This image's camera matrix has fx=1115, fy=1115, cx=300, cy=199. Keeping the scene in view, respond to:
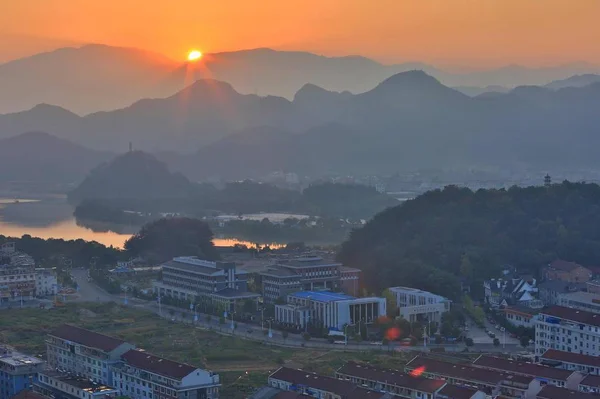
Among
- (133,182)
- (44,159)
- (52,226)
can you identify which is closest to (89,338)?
(52,226)

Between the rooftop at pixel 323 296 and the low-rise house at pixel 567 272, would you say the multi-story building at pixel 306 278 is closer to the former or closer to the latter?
the rooftop at pixel 323 296

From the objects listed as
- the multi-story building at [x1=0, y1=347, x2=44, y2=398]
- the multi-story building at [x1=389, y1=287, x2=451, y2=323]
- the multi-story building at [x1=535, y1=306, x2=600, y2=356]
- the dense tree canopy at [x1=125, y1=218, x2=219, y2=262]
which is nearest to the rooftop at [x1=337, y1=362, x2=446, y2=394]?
the multi-story building at [x1=535, y1=306, x2=600, y2=356]

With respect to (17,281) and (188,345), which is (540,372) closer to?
(188,345)

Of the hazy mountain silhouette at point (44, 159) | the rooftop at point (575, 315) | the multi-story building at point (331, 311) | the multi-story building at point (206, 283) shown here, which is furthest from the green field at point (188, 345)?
the hazy mountain silhouette at point (44, 159)

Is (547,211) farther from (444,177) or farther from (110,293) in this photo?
(444,177)

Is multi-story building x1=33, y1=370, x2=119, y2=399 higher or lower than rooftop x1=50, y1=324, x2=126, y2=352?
lower

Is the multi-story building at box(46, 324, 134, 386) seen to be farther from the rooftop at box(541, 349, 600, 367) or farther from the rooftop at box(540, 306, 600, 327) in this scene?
the rooftop at box(540, 306, 600, 327)

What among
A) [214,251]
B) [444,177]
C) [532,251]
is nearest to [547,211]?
[532,251]
